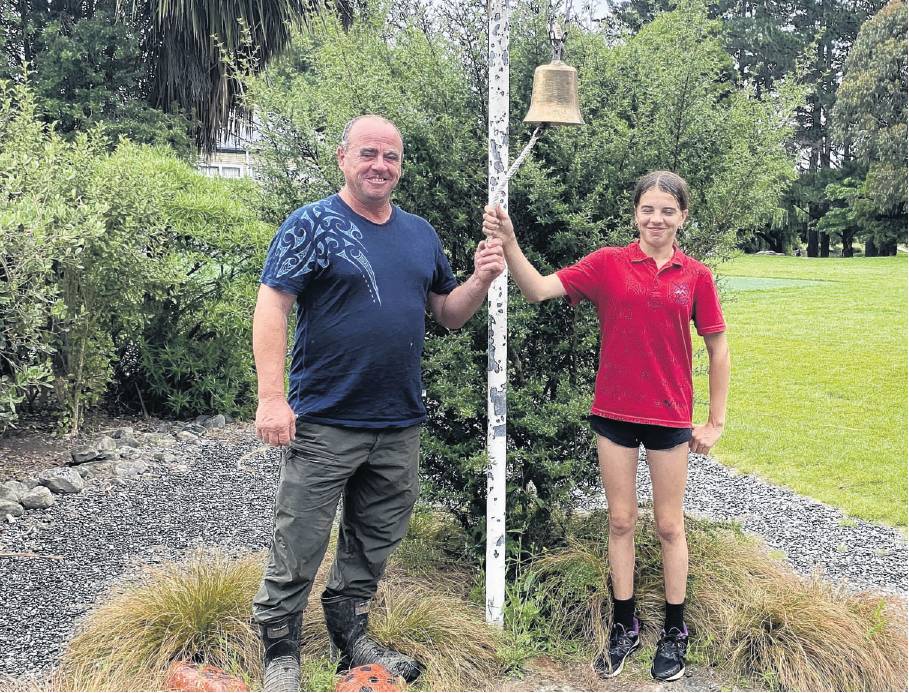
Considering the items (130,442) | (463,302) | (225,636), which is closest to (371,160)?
(463,302)

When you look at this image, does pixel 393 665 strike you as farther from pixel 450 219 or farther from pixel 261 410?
pixel 450 219

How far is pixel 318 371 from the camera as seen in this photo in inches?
114

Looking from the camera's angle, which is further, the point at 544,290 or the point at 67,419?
the point at 67,419

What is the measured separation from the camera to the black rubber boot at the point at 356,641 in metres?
3.16

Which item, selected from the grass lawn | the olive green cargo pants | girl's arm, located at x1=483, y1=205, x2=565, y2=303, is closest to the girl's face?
girl's arm, located at x1=483, y1=205, x2=565, y2=303

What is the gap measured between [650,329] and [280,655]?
69.2 inches

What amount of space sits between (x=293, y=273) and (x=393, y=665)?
4.90 ft

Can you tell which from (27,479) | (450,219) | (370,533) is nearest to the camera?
(370,533)

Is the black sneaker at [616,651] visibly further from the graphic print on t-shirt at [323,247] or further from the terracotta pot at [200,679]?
the graphic print on t-shirt at [323,247]

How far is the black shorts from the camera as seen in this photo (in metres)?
3.09

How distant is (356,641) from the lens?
321 centimetres

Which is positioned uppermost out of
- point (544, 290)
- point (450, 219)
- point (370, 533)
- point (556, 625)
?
point (450, 219)

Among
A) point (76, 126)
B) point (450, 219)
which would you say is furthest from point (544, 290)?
point (76, 126)

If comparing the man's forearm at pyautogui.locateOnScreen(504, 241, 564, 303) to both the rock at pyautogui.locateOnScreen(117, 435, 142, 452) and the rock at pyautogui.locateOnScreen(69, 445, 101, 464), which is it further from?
the rock at pyautogui.locateOnScreen(117, 435, 142, 452)
